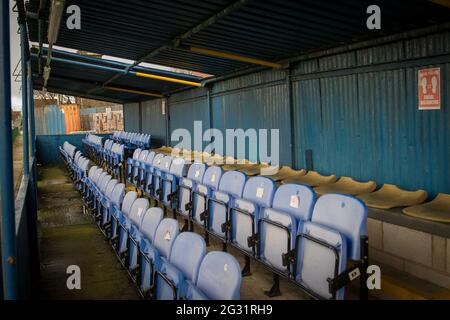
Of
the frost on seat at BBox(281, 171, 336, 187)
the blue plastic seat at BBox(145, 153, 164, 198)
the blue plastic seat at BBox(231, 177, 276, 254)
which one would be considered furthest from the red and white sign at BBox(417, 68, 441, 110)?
the blue plastic seat at BBox(145, 153, 164, 198)

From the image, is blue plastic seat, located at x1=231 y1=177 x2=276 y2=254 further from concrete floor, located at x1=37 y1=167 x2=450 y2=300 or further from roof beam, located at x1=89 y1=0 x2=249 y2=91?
roof beam, located at x1=89 y1=0 x2=249 y2=91

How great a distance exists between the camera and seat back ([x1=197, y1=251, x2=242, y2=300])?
212 centimetres

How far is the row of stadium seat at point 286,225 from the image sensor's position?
2.77 m

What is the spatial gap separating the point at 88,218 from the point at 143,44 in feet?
11.4

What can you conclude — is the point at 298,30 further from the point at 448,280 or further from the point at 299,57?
the point at 448,280

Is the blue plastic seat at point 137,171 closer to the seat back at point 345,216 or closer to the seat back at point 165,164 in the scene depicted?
the seat back at point 165,164

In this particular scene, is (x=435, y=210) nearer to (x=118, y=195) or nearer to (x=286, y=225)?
(x=286, y=225)

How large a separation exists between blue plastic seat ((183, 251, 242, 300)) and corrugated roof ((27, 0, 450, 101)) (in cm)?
341

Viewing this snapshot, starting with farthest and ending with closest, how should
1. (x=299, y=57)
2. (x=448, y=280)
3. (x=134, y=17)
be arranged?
(x=299, y=57) → (x=134, y=17) → (x=448, y=280)

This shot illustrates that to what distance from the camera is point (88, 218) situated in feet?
22.5

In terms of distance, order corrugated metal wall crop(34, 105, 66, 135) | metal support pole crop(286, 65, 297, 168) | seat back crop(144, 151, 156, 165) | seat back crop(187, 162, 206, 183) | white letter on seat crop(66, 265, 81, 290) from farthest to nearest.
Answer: corrugated metal wall crop(34, 105, 66, 135) → seat back crop(144, 151, 156, 165) → metal support pole crop(286, 65, 297, 168) → seat back crop(187, 162, 206, 183) → white letter on seat crop(66, 265, 81, 290)
